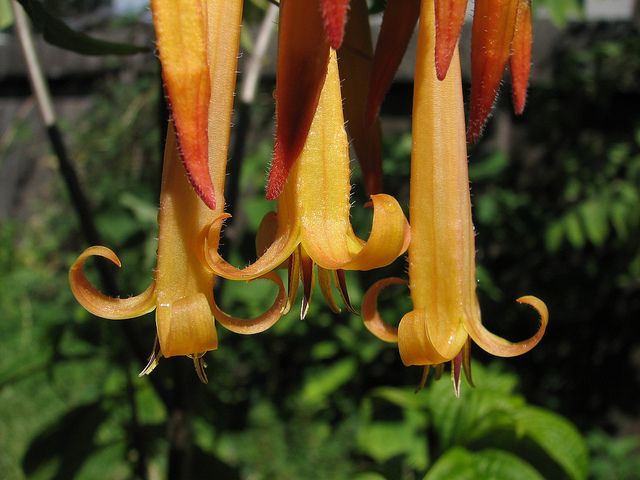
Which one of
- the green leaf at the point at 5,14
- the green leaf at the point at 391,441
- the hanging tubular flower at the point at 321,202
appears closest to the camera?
the hanging tubular flower at the point at 321,202

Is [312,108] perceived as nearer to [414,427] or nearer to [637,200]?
[414,427]

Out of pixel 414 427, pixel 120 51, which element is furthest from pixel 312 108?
pixel 414 427

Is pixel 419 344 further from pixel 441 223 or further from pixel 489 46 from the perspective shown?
pixel 489 46

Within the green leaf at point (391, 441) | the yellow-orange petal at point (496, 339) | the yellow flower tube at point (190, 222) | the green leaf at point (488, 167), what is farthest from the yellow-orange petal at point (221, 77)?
the green leaf at point (488, 167)

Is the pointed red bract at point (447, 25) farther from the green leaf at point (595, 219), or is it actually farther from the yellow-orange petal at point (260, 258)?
the green leaf at point (595, 219)

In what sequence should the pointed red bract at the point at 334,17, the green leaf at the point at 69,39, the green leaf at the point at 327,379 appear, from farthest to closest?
1. the green leaf at the point at 327,379
2. the green leaf at the point at 69,39
3. the pointed red bract at the point at 334,17

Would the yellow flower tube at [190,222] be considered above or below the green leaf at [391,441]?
above

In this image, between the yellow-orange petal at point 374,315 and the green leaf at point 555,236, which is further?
the green leaf at point 555,236
